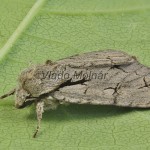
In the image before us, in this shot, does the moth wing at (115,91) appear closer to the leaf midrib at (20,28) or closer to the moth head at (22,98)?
the moth head at (22,98)

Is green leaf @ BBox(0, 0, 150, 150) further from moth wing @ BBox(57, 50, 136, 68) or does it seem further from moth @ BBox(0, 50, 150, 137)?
moth wing @ BBox(57, 50, 136, 68)

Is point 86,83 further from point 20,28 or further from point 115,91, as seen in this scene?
point 20,28

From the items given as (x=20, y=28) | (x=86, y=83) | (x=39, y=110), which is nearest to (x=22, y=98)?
(x=39, y=110)

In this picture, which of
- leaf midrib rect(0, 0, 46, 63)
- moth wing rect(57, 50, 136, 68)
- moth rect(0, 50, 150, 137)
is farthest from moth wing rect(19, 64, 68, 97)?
leaf midrib rect(0, 0, 46, 63)

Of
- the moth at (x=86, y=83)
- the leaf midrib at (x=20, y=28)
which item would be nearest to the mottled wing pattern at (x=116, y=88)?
the moth at (x=86, y=83)

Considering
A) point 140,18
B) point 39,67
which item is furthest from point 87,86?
point 140,18

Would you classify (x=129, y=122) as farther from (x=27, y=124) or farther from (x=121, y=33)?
(x=121, y=33)

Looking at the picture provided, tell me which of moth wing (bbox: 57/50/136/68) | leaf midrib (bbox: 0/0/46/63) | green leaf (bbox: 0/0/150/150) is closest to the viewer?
green leaf (bbox: 0/0/150/150)
